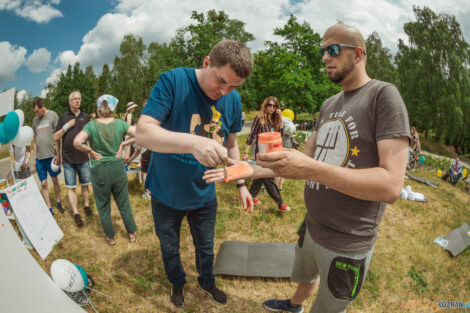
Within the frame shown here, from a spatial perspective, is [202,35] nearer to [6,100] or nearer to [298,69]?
[298,69]

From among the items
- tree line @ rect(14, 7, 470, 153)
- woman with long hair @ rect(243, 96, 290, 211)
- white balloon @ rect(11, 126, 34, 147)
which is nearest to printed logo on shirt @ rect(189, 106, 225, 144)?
white balloon @ rect(11, 126, 34, 147)

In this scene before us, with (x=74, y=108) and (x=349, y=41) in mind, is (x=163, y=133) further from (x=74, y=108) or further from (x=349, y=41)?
(x=74, y=108)

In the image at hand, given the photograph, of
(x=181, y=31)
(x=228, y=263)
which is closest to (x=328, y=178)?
(x=228, y=263)

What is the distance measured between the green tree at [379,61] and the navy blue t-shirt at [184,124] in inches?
1134

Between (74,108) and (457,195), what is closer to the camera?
(74,108)

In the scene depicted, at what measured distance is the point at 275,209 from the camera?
4.91 m

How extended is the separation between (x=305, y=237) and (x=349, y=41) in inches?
54.3

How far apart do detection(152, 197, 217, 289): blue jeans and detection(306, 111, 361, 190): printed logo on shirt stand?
1.07 meters

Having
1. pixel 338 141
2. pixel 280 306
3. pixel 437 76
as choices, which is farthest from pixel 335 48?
pixel 437 76

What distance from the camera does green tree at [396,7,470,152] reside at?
19188 mm

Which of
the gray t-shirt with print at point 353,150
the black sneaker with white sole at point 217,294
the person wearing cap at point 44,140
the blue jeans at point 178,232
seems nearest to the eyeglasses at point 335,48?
the gray t-shirt with print at point 353,150

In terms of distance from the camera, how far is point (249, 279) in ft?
10.1

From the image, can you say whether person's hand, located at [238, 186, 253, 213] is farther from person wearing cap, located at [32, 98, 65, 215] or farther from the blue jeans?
person wearing cap, located at [32, 98, 65, 215]

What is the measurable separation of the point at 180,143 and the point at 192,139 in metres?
0.08
